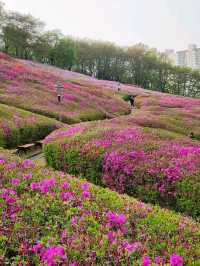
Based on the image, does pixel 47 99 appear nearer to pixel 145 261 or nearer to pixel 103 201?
pixel 103 201

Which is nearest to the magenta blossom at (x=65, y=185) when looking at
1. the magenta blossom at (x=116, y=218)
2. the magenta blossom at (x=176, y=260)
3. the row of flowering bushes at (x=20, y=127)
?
the magenta blossom at (x=116, y=218)

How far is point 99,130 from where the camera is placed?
16875mm

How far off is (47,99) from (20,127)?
12895 mm

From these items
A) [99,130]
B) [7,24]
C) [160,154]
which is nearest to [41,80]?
[99,130]

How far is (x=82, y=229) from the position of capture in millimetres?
6055

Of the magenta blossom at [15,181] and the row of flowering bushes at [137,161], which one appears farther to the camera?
the row of flowering bushes at [137,161]

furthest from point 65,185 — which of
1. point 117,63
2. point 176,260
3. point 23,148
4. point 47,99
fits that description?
point 117,63

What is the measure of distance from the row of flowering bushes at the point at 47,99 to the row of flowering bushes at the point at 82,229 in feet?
75.8

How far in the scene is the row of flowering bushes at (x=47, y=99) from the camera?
31.4m

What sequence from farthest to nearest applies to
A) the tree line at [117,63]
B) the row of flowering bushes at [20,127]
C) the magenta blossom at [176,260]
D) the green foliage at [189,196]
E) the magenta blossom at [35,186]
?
the tree line at [117,63] < the row of flowering bushes at [20,127] < the green foliage at [189,196] < the magenta blossom at [35,186] < the magenta blossom at [176,260]

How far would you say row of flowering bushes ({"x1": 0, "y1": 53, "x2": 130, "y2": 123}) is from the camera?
31.4 metres

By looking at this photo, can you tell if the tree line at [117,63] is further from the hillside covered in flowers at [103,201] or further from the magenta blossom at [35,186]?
the magenta blossom at [35,186]

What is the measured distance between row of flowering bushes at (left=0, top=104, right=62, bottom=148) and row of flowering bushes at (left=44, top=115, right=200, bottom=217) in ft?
16.2

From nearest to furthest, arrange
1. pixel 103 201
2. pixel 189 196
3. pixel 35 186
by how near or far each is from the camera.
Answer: pixel 103 201, pixel 35 186, pixel 189 196
